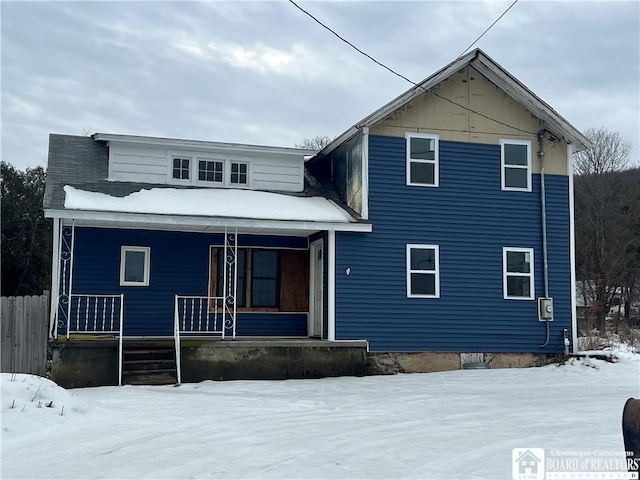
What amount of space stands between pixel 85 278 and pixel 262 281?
3.85m

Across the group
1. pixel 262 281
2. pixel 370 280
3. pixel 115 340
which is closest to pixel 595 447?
pixel 370 280

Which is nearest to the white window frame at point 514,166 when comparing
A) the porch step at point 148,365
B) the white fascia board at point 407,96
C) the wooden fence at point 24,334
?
the white fascia board at point 407,96

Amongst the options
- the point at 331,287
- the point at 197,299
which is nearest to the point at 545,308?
the point at 331,287

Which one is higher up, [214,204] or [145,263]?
[214,204]

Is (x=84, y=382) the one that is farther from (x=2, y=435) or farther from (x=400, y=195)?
(x=400, y=195)

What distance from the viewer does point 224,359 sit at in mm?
13008

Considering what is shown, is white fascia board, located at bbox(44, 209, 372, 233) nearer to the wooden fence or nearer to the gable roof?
the wooden fence

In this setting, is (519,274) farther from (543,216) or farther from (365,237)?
(365,237)

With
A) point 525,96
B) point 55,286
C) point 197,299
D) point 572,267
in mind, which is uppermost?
point 525,96

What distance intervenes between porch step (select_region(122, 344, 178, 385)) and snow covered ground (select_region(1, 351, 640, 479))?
2.25ft

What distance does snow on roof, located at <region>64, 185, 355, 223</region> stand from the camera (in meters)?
13.3

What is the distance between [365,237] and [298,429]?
6861mm

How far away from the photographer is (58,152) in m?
15.7

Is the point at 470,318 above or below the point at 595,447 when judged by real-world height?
above
